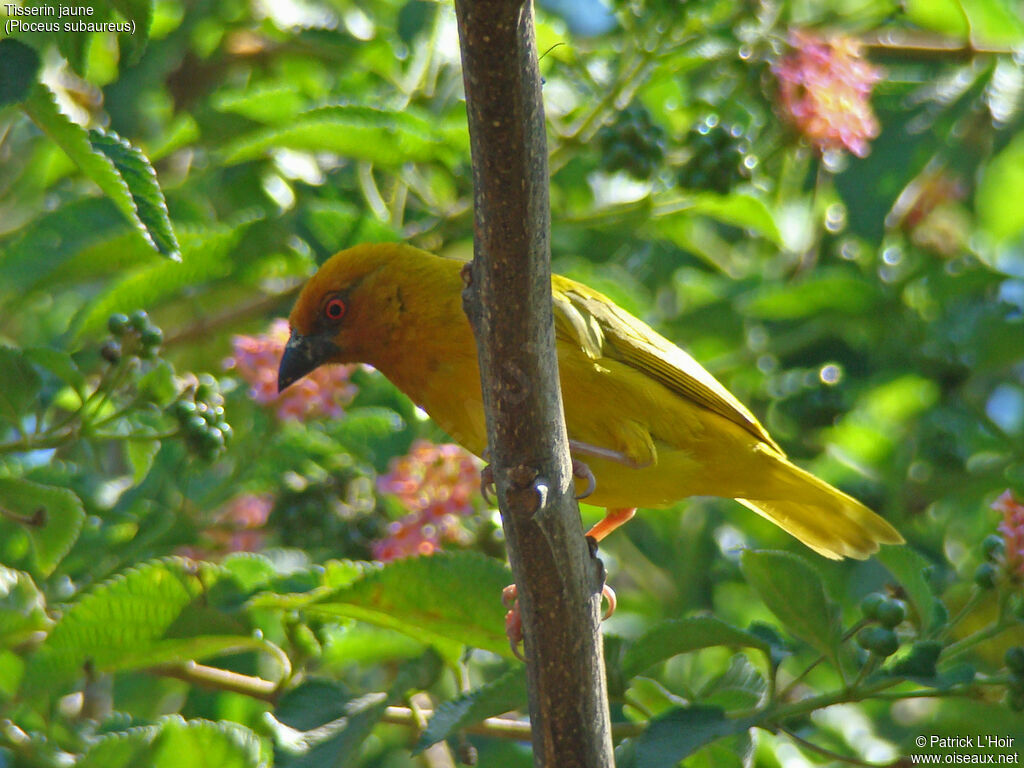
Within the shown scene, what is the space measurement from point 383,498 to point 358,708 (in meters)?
1.17

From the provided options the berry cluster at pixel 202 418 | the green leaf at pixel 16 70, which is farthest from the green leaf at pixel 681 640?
the green leaf at pixel 16 70

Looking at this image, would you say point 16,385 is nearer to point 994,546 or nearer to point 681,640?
point 681,640

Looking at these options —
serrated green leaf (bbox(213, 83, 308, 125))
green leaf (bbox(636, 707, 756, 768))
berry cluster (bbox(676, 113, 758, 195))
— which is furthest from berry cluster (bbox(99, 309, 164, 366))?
berry cluster (bbox(676, 113, 758, 195))

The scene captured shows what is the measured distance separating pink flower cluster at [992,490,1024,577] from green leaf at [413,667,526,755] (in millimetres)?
1294

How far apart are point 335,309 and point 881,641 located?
6.34ft

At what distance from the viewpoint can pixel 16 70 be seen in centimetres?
243

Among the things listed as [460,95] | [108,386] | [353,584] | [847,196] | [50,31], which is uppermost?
[460,95]

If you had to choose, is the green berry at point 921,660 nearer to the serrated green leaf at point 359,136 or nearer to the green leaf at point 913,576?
the green leaf at point 913,576

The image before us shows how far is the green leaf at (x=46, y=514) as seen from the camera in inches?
117

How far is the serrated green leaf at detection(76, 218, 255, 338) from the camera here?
11.6ft

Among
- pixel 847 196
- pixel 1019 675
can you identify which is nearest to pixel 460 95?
pixel 847 196

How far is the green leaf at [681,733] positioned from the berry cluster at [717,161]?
1.85m

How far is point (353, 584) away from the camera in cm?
280

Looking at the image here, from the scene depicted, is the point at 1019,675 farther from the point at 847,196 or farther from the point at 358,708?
the point at 847,196
